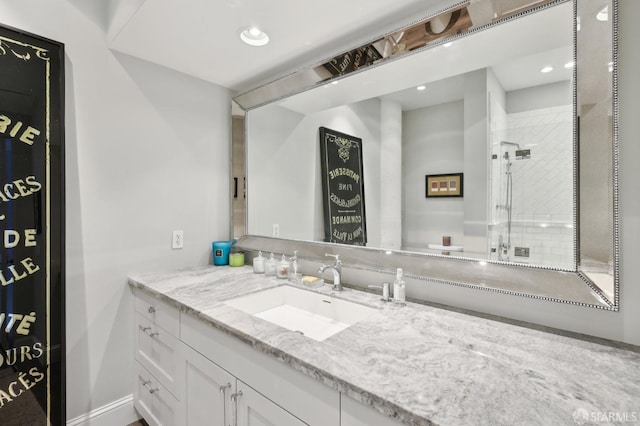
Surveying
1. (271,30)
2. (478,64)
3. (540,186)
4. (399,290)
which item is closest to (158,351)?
(399,290)

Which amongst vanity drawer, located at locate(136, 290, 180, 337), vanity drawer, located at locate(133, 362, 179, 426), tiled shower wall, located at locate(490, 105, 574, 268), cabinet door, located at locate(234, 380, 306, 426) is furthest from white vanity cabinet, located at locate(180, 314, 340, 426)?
tiled shower wall, located at locate(490, 105, 574, 268)

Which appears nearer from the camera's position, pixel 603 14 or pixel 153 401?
pixel 603 14

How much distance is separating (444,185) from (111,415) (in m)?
2.23

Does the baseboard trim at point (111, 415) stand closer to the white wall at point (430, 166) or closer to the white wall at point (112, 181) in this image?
the white wall at point (112, 181)

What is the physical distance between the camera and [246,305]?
156 cm

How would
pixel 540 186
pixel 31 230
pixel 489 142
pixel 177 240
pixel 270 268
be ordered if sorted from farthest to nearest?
pixel 177 240 < pixel 270 268 < pixel 31 230 < pixel 489 142 < pixel 540 186

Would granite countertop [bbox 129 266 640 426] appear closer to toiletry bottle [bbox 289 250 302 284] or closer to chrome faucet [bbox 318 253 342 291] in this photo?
chrome faucet [bbox 318 253 342 291]

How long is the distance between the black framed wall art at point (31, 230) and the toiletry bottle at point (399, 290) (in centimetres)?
169

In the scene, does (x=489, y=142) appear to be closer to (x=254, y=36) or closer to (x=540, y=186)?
(x=540, y=186)

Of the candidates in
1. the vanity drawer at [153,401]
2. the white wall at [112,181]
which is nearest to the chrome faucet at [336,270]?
the vanity drawer at [153,401]

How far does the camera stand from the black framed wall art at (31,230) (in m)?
1.45

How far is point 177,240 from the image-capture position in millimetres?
2070

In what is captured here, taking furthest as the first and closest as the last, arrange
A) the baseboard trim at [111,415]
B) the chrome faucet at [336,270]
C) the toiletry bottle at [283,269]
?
the toiletry bottle at [283,269], the baseboard trim at [111,415], the chrome faucet at [336,270]

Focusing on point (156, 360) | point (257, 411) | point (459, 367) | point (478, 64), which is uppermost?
point (478, 64)
